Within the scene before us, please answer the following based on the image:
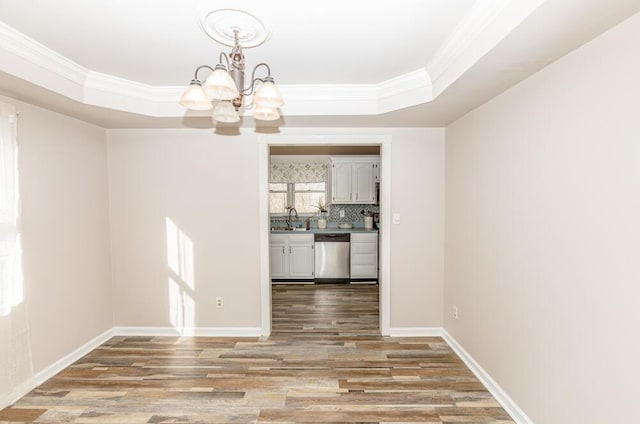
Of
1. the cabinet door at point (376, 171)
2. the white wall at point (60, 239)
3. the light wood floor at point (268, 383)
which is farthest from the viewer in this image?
the cabinet door at point (376, 171)

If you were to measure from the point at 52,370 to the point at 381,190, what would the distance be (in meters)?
3.48

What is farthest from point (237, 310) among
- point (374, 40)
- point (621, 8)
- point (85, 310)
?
point (621, 8)

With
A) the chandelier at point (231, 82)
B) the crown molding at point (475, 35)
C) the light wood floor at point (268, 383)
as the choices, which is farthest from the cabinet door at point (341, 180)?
the chandelier at point (231, 82)

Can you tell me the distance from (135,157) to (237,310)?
2.01 meters

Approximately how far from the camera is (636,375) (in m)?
1.45

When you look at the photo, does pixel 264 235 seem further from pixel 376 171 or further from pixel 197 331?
pixel 376 171

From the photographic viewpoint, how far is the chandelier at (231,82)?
63.6 inches

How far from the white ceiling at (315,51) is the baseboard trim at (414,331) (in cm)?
223

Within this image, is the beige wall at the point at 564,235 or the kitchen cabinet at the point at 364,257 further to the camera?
the kitchen cabinet at the point at 364,257

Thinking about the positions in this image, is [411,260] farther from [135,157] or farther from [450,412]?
[135,157]

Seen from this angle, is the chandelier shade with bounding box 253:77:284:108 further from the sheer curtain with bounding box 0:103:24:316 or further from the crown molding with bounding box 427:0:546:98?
the sheer curtain with bounding box 0:103:24:316

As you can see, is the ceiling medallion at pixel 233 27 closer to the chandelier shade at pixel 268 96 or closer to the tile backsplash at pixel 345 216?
the chandelier shade at pixel 268 96

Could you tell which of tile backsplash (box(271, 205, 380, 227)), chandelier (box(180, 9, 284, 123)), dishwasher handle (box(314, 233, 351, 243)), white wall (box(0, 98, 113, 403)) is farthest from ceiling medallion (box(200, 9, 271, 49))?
tile backsplash (box(271, 205, 380, 227))

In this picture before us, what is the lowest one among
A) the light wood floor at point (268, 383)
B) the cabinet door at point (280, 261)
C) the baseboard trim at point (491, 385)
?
the light wood floor at point (268, 383)
